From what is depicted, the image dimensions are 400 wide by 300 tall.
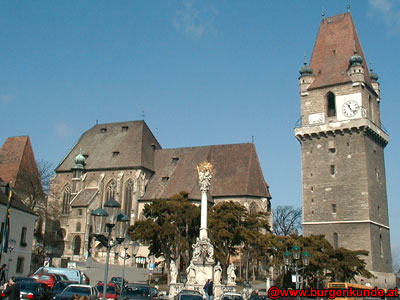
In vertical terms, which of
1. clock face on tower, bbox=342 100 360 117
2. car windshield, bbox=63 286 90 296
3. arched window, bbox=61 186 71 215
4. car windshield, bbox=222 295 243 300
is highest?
clock face on tower, bbox=342 100 360 117

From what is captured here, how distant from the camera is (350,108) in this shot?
49438 millimetres

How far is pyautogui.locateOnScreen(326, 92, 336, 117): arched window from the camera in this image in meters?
50.8

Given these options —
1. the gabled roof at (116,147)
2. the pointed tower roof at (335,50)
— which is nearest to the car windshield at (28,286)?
the pointed tower roof at (335,50)

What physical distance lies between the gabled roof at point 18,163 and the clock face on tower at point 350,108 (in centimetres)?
3311

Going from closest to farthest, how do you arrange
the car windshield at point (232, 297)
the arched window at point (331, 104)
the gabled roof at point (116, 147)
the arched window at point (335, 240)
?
the car windshield at point (232, 297)
the arched window at point (335, 240)
the arched window at point (331, 104)
the gabled roof at point (116, 147)

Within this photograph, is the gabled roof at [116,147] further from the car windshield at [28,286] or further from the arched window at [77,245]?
the car windshield at [28,286]

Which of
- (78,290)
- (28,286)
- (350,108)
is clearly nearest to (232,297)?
(78,290)

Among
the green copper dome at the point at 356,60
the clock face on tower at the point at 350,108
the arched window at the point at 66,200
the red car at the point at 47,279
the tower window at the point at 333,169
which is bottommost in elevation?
the red car at the point at 47,279

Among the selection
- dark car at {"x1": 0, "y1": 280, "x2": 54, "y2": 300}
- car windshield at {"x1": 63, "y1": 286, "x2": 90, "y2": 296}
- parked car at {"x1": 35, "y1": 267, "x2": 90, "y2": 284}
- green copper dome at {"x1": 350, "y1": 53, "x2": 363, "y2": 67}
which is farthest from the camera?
green copper dome at {"x1": 350, "y1": 53, "x2": 363, "y2": 67}

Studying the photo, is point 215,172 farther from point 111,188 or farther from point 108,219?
point 108,219

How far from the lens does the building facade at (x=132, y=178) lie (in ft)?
185

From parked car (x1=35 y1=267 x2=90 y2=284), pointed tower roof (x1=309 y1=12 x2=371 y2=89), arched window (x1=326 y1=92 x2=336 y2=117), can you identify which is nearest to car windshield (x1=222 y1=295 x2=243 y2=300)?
parked car (x1=35 y1=267 x2=90 y2=284)

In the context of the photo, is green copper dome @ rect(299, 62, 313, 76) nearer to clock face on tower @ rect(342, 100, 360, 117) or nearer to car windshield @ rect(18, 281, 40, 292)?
clock face on tower @ rect(342, 100, 360, 117)

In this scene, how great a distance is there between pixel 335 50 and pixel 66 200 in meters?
36.6
